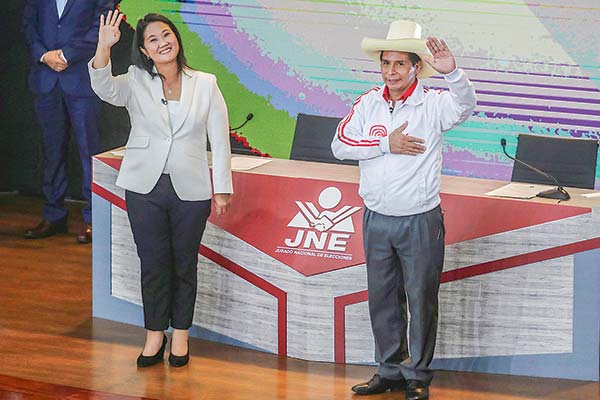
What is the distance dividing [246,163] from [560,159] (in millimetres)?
1558

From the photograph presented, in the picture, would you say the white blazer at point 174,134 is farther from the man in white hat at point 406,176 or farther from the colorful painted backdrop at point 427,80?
the colorful painted backdrop at point 427,80

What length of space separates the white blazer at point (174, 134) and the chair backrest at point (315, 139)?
3.87 ft

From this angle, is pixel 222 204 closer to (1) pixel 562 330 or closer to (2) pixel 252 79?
(1) pixel 562 330

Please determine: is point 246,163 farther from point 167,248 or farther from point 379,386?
point 379,386

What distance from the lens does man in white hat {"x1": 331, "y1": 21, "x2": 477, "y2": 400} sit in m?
4.57

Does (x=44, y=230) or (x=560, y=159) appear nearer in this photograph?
(x=560, y=159)

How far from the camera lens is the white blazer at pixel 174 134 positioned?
4.99m

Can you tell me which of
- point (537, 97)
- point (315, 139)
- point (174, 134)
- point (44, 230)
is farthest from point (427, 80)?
point (174, 134)

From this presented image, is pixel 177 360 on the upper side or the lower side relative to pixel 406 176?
lower

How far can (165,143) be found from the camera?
4988 mm

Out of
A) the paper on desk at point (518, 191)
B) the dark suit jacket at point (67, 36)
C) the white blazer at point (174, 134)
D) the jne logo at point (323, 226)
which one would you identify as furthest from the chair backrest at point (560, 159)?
the dark suit jacket at point (67, 36)

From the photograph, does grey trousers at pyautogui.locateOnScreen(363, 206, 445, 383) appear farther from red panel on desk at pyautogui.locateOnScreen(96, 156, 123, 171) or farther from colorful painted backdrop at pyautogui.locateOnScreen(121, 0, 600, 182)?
colorful painted backdrop at pyautogui.locateOnScreen(121, 0, 600, 182)

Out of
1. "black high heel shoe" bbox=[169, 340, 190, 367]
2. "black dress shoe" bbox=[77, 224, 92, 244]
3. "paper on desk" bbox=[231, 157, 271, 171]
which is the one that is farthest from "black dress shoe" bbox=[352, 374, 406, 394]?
"black dress shoe" bbox=[77, 224, 92, 244]

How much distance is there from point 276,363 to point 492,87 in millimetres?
2718
